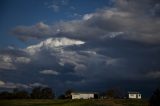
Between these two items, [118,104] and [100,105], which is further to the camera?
[118,104]

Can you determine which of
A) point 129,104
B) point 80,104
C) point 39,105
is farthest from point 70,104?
point 129,104

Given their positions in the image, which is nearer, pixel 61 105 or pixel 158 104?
pixel 158 104

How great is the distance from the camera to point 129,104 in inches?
5704

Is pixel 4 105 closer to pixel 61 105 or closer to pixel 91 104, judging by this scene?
pixel 61 105

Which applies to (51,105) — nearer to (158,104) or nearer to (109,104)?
(109,104)

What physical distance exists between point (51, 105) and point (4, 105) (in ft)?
55.0

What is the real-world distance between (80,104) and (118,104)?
1498cm

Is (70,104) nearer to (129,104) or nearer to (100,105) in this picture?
(100,105)

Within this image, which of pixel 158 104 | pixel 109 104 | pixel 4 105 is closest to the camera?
pixel 158 104

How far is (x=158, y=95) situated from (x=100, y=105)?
4084cm

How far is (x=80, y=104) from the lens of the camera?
143375mm

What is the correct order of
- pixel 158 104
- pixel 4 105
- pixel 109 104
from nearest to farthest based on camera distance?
pixel 158 104 < pixel 4 105 < pixel 109 104

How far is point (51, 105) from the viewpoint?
136375 millimetres

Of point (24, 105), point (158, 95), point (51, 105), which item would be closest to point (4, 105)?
point (24, 105)
